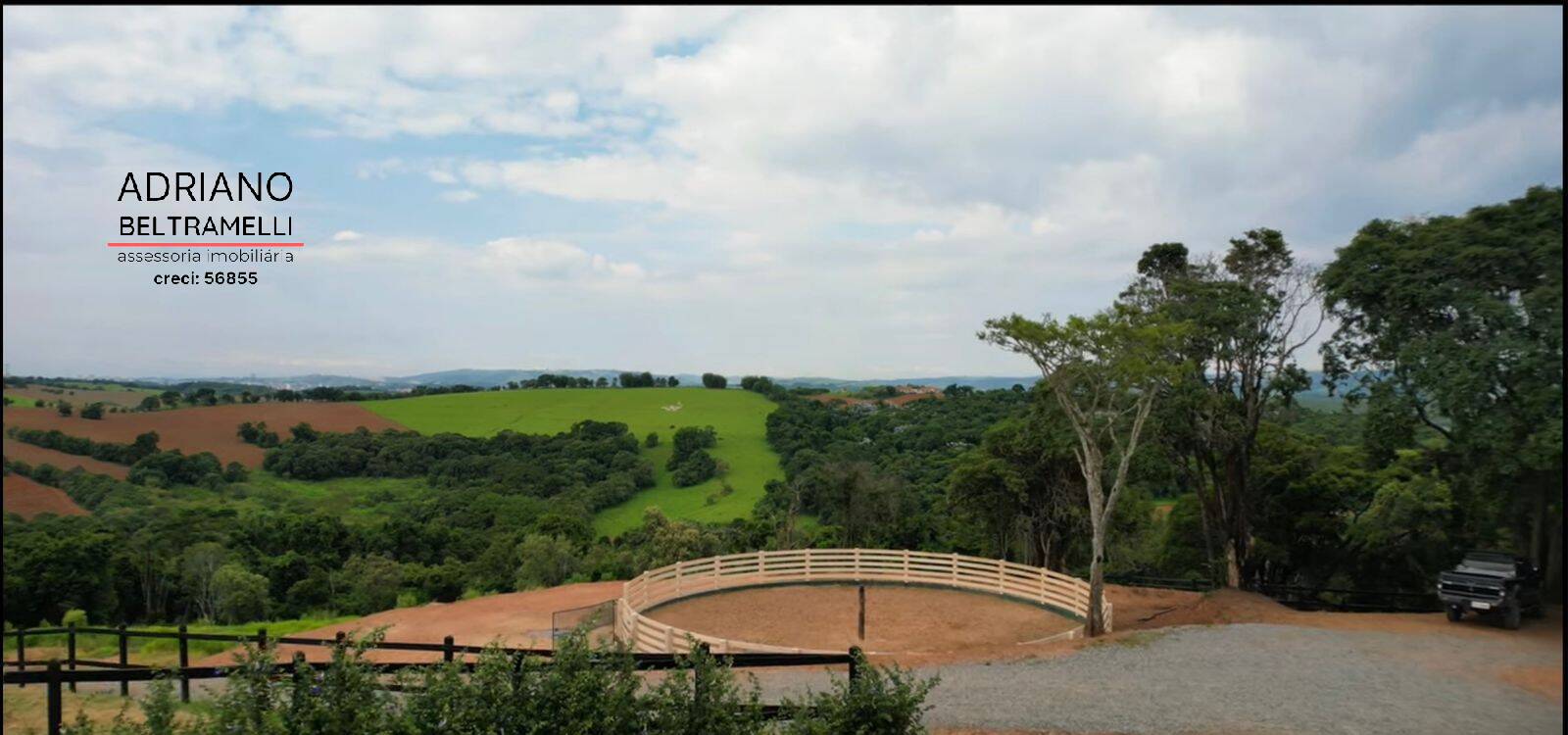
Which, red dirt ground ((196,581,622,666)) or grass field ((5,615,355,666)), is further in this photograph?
grass field ((5,615,355,666))

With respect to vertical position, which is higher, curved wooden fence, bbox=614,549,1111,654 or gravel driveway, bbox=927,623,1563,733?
gravel driveway, bbox=927,623,1563,733

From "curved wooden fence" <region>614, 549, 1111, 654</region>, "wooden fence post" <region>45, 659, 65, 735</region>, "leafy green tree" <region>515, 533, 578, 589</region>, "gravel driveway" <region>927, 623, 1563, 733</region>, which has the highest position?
"wooden fence post" <region>45, 659, 65, 735</region>

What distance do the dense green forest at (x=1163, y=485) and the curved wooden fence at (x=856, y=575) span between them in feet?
6.94

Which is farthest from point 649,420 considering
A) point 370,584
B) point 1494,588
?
point 1494,588

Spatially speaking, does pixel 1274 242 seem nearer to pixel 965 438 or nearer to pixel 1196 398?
pixel 1196 398

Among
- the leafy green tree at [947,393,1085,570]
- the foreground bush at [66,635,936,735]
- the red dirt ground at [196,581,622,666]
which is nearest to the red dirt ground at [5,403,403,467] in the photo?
the red dirt ground at [196,581,622,666]

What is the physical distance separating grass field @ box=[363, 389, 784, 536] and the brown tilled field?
15.3 metres

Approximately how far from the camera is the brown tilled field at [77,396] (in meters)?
40.6

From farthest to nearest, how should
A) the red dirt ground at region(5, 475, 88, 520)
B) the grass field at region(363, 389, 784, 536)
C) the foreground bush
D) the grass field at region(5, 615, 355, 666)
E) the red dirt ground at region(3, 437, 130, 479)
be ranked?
the grass field at region(363, 389, 784, 536), the red dirt ground at region(3, 437, 130, 479), the red dirt ground at region(5, 475, 88, 520), the grass field at region(5, 615, 355, 666), the foreground bush

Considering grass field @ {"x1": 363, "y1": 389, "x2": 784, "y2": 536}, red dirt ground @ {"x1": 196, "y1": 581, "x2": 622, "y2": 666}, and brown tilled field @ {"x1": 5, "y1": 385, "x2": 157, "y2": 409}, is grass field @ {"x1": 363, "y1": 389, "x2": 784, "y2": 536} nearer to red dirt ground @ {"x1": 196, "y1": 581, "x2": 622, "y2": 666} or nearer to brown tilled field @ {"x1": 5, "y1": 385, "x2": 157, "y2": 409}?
brown tilled field @ {"x1": 5, "y1": 385, "x2": 157, "y2": 409}

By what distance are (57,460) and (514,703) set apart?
4728 cm

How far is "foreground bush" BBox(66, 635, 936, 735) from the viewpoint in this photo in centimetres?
558

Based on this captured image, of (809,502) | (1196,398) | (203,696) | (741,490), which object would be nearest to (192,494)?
(741,490)

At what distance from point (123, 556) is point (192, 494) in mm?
17674
